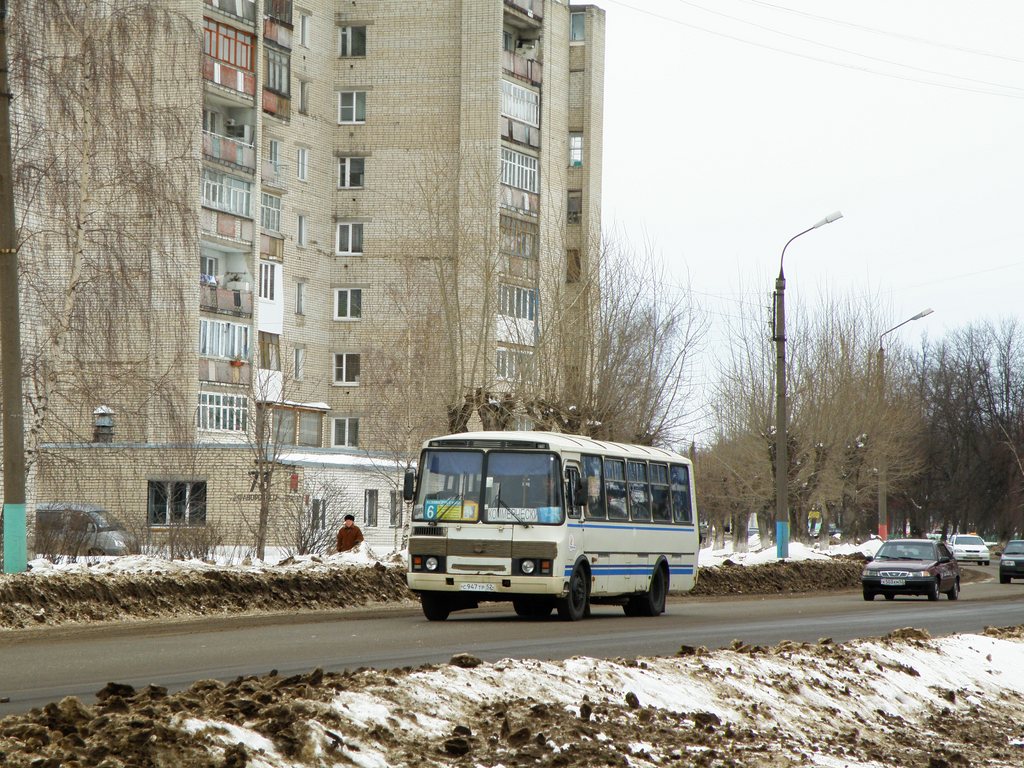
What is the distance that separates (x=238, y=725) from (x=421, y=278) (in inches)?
1643

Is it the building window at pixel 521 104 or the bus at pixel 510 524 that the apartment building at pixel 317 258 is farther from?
the bus at pixel 510 524

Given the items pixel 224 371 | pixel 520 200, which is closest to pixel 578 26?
pixel 520 200

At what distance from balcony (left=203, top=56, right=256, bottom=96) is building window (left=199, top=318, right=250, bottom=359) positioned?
830 cm

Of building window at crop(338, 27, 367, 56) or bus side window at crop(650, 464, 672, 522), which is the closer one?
bus side window at crop(650, 464, 672, 522)

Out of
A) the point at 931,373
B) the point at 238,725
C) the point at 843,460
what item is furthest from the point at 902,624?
the point at 931,373

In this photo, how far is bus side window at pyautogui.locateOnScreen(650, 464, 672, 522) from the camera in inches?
1035

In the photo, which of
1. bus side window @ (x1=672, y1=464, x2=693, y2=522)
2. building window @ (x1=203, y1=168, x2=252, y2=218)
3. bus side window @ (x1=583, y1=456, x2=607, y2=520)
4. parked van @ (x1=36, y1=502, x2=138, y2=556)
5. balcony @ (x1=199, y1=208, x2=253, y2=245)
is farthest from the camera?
building window @ (x1=203, y1=168, x2=252, y2=218)

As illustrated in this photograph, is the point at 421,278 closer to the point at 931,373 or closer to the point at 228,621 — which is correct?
the point at 228,621

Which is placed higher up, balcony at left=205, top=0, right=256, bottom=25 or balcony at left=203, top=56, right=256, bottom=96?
balcony at left=205, top=0, right=256, bottom=25

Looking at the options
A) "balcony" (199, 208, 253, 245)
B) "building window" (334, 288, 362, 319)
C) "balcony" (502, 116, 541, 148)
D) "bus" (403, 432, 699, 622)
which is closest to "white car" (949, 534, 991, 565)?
"balcony" (502, 116, 541, 148)

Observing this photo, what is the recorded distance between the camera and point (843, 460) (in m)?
63.2

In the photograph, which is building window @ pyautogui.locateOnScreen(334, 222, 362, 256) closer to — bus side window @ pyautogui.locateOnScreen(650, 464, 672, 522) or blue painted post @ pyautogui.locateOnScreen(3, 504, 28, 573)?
bus side window @ pyautogui.locateOnScreen(650, 464, 672, 522)

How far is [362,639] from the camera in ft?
59.2

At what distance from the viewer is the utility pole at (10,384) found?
71.3 feet
